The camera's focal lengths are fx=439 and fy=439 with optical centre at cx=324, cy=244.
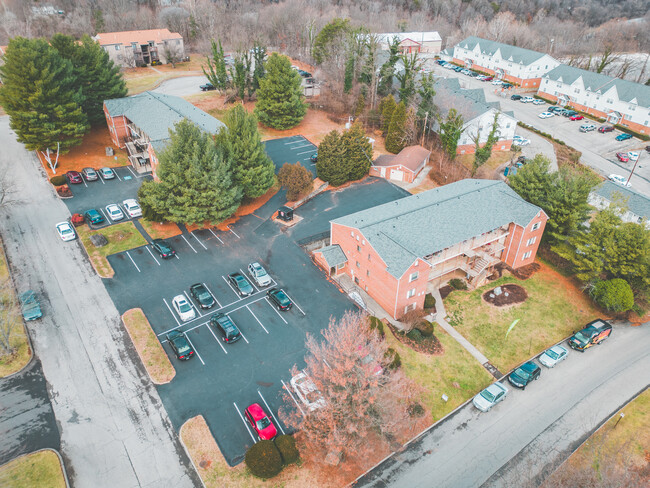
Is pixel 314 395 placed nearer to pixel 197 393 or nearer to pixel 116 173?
pixel 197 393

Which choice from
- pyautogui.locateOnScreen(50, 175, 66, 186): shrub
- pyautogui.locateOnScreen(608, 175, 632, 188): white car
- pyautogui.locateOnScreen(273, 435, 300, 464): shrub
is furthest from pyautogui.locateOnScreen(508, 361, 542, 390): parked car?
pyautogui.locateOnScreen(50, 175, 66, 186): shrub

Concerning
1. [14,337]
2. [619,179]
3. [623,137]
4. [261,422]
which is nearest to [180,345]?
[261,422]

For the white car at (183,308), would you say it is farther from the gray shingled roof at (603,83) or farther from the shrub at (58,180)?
the gray shingled roof at (603,83)

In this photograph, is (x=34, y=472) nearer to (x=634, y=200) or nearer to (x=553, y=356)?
(x=553, y=356)

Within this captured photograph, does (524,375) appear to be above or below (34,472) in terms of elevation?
below

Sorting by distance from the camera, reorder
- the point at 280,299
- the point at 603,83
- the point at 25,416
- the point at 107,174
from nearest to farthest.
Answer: the point at 25,416 → the point at 280,299 → the point at 107,174 → the point at 603,83

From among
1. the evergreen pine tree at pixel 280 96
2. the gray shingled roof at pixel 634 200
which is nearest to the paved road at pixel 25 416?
the evergreen pine tree at pixel 280 96
